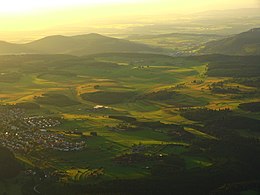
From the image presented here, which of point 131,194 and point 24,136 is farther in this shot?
point 24,136

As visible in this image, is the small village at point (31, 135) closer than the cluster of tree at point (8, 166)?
No

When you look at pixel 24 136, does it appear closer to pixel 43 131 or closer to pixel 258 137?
pixel 43 131

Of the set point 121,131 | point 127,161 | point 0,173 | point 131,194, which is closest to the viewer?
point 131,194

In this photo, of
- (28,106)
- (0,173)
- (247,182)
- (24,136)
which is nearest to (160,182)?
(247,182)

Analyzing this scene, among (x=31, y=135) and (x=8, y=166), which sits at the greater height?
(x=8, y=166)

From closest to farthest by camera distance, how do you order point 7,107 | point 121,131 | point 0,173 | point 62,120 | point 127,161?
1. point 0,173
2. point 127,161
3. point 121,131
4. point 62,120
5. point 7,107

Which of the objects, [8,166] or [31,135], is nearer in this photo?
[8,166]

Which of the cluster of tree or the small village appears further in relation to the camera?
the small village
